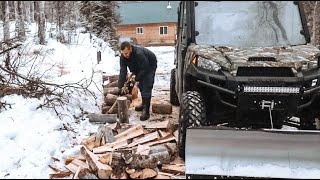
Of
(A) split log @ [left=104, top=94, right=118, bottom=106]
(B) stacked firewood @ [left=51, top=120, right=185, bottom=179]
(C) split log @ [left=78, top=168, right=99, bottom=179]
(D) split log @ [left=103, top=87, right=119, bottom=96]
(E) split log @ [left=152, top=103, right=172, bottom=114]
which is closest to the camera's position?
(C) split log @ [left=78, top=168, right=99, bottom=179]

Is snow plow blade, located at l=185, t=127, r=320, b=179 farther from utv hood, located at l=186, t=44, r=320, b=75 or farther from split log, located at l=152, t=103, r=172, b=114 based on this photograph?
split log, located at l=152, t=103, r=172, b=114

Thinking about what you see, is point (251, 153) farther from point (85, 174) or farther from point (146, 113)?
point (146, 113)

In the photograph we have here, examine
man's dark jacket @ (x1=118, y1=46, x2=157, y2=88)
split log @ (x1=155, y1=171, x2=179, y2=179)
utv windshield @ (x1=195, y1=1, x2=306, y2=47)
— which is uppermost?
utv windshield @ (x1=195, y1=1, x2=306, y2=47)

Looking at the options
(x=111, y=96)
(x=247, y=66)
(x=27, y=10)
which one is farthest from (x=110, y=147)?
(x=27, y=10)

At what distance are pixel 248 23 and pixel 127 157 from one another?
105 inches

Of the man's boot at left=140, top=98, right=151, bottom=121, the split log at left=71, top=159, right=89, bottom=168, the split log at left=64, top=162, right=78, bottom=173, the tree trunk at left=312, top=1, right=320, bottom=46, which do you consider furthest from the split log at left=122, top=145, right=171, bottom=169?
the tree trunk at left=312, top=1, right=320, bottom=46

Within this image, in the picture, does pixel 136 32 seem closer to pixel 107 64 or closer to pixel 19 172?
pixel 107 64

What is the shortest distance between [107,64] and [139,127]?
898 cm

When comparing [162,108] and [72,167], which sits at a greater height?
[162,108]

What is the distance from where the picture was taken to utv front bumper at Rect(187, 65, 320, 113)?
4.54 meters

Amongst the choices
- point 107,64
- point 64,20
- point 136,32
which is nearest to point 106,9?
point 64,20

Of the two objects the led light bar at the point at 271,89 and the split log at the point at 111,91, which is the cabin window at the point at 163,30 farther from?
the led light bar at the point at 271,89

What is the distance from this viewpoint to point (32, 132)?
5617mm

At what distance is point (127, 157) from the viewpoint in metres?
4.61
